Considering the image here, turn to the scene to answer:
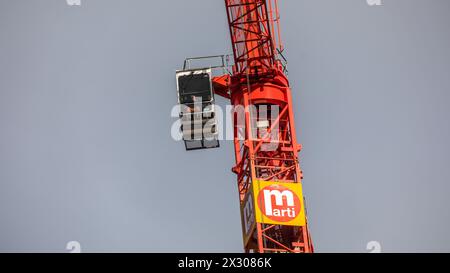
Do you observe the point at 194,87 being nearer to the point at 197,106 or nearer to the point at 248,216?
the point at 197,106

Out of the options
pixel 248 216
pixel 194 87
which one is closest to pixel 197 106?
pixel 194 87

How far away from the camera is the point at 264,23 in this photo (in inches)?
2119

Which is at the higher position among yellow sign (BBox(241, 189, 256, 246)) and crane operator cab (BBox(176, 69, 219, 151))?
crane operator cab (BBox(176, 69, 219, 151))

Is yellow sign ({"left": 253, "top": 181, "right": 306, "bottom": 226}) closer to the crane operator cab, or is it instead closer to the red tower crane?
the red tower crane

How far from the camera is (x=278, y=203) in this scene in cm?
5119

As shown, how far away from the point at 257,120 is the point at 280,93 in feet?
6.59

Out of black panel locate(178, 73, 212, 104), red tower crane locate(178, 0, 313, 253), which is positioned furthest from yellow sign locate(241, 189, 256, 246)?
black panel locate(178, 73, 212, 104)

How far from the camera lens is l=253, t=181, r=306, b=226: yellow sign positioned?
50.9m

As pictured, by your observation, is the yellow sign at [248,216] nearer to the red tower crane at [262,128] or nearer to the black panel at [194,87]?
the red tower crane at [262,128]

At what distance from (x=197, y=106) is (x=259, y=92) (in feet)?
11.9
